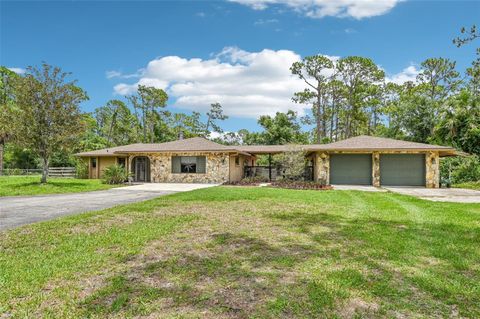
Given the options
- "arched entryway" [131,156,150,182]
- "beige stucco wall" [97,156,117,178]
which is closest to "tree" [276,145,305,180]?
"arched entryway" [131,156,150,182]

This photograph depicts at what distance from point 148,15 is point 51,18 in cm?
479

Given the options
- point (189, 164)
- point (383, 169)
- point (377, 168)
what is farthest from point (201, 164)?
point (383, 169)

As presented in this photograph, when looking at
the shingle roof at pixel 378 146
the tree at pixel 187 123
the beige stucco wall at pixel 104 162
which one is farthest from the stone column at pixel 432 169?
the tree at pixel 187 123

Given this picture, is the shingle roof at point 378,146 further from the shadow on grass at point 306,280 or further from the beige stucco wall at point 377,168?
the shadow on grass at point 306,280

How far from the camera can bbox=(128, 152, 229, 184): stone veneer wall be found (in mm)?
21094

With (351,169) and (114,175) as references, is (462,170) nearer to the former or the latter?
(351,169)

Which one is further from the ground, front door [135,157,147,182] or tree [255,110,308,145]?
tree [255,110,308,145]

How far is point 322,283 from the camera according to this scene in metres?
3.43

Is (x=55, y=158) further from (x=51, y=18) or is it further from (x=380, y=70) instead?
(x=380, y=70)

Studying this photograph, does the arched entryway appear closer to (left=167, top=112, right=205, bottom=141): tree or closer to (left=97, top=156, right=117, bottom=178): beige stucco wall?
(left=97, top=156, right=117, bottom=178): beige stucco wall

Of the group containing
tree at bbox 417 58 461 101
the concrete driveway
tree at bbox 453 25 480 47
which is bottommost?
the concrete driveway

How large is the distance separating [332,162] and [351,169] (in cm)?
123

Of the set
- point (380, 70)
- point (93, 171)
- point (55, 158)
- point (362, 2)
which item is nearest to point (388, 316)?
point (362, 2)

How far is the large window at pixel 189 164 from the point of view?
2156 centimetres
